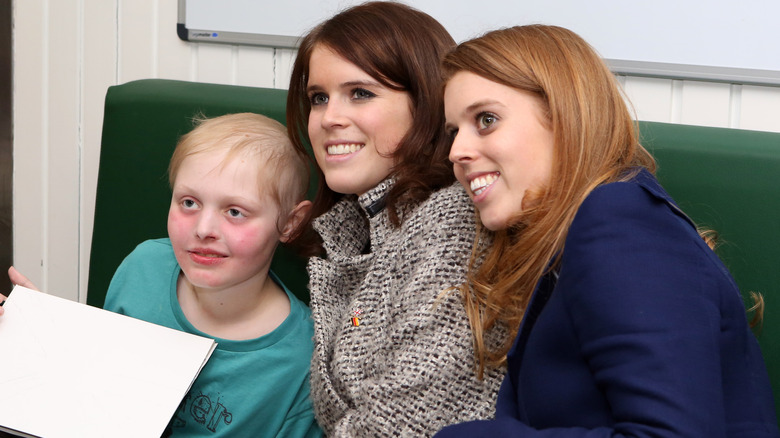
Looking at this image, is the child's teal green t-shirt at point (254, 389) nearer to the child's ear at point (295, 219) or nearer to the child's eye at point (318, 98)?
the child's ear at point (295, 219)

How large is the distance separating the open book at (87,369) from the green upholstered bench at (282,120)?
1.18 feet

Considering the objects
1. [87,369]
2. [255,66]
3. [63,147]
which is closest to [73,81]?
[63,147]

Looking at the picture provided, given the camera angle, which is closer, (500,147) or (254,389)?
(500,147)

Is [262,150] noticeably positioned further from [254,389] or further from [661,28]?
[661,28]

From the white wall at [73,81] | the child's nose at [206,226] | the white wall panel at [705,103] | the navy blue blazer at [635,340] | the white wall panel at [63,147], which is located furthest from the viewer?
the white wall panel at [63,147]

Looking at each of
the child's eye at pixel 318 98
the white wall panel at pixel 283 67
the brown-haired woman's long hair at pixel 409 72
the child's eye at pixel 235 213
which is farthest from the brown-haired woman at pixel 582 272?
the white wall panel at pixel 283 67

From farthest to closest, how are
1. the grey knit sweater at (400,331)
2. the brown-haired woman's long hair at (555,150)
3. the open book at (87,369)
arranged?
the open book at (87,369) < the grey knit sweater at (400,331) < the brown-haired woman's long hair at (555,150)

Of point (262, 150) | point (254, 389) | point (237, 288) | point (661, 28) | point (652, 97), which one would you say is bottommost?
point (254, 389)

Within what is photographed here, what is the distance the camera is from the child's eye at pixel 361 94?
1.32 meters

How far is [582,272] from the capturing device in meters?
0.81

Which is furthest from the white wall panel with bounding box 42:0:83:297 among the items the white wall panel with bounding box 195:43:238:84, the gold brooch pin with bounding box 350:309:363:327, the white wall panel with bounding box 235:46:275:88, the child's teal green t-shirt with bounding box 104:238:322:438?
the gold brooch pin with bounding box 350:309:363:327

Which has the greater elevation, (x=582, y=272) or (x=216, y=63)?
(x=216, y=63)

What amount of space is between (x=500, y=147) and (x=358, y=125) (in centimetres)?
35

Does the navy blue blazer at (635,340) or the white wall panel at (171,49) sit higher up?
the white wall panel at (171,49)
